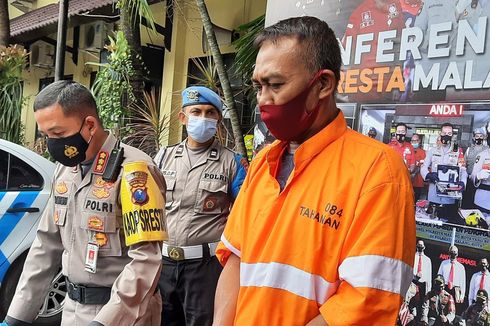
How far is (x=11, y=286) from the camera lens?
14.4 ft

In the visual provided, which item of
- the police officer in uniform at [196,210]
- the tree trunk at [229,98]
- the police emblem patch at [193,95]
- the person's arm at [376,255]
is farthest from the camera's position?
the tree trunk at [229,98]

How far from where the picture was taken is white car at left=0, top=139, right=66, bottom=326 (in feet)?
14.2

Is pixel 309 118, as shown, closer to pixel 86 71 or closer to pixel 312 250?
pixel 312 250

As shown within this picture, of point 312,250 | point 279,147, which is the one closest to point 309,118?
point 279,147

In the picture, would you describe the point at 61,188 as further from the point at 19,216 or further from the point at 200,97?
the point at 19,216

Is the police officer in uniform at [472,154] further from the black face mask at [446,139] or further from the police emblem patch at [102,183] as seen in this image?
the police emblem patch at [102,183]

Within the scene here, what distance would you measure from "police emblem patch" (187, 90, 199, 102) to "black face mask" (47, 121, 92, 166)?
1.42 m

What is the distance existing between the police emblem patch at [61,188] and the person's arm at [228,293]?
36.5 inches

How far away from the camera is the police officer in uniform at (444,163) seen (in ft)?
9.27

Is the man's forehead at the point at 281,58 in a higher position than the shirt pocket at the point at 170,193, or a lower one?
higher

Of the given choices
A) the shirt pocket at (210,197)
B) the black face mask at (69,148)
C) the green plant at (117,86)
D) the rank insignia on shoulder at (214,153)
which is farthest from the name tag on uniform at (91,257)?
the green plant at (117,86)

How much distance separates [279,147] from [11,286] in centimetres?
372

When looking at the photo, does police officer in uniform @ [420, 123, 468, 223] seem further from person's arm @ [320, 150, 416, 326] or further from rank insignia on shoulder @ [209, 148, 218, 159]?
person's arm @ [320, 150, 416, 326]

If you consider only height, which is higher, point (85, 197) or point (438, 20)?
point (438, 20)
